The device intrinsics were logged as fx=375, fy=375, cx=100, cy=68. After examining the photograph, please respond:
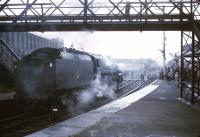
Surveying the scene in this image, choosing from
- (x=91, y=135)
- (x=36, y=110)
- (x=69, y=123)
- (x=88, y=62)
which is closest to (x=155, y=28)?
(x=88, y=62)

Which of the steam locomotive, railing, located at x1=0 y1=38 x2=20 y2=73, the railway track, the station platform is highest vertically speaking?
railing, located at x1=0 y1=38 x2=20 y2=73

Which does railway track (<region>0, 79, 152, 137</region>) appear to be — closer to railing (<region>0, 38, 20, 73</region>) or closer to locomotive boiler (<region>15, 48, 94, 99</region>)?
locomotive boiler (<region>15, 48, 94, 99</region>)

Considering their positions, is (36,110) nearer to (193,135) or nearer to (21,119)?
(21,119)

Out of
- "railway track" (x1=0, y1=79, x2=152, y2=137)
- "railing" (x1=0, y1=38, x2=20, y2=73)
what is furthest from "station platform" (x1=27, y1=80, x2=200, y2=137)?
"railing" (x1=0, y1=38, x2=20, y2=73)

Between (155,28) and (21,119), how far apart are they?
8.30 meters

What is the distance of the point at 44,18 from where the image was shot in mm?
19391

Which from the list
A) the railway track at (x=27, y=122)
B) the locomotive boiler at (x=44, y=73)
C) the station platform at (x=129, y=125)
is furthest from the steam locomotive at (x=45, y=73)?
the station platform at (x=129, y=125)

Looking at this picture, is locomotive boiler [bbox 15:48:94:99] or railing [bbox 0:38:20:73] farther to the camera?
railing [bbox 0:38:20:73]

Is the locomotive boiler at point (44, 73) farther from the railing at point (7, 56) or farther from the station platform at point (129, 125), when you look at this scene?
the railing at point (7, 56)

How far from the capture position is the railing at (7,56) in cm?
2447

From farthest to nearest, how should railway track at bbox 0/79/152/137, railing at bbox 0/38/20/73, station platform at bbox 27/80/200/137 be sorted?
railing at bbox 0/38/20/73 → railway track at bbox 0/79/152/137 → station platform at bbox 27/80/200/137

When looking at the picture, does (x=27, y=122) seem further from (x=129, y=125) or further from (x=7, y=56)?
(x=7, y=56)

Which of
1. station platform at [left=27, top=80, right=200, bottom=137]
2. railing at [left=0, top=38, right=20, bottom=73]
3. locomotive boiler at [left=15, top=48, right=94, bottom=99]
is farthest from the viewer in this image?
railing at [left=0, top=38, right=20, bottom=73]

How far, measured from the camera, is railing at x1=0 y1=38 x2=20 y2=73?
2447cm
